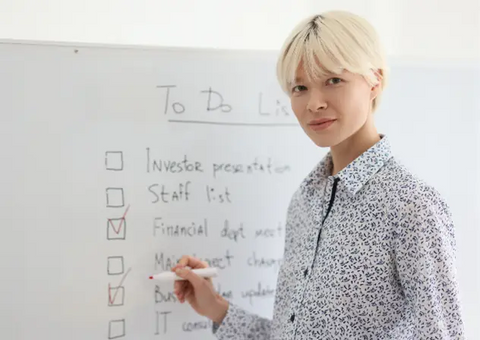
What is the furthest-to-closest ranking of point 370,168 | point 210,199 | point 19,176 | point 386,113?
point 386,113 → point 210,199 → point 19,176 → point 370,168

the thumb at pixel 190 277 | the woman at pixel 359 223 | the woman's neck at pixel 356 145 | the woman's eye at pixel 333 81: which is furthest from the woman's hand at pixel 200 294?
the woman's eye at pixel 333 81

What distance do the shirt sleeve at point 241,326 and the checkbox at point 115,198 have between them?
13.5 inches

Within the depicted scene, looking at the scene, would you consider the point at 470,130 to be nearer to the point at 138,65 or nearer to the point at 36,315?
the point at 138,65

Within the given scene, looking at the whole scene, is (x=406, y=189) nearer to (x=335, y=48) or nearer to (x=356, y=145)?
(x=356, y=145)

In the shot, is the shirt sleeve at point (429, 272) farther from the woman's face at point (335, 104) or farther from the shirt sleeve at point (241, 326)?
the shirt sleeve at point (241, 326)

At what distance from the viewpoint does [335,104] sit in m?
0.93

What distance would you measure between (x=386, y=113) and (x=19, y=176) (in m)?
0.92

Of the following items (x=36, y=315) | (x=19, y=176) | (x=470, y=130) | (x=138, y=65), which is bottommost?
(x=36, y=315)

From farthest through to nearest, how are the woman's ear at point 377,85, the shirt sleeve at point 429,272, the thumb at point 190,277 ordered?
the thumb at point 190,277 < the woman's ear at point 377,85 < the shirt sleeve at point 429,272

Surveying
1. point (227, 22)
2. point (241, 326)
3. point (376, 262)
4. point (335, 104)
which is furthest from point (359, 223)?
point (227, 22)

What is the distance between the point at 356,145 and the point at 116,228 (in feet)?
1.86

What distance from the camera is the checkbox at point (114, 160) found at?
3.87 ft

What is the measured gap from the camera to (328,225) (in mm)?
983

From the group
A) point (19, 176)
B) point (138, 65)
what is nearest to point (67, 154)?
point (19, 176)
